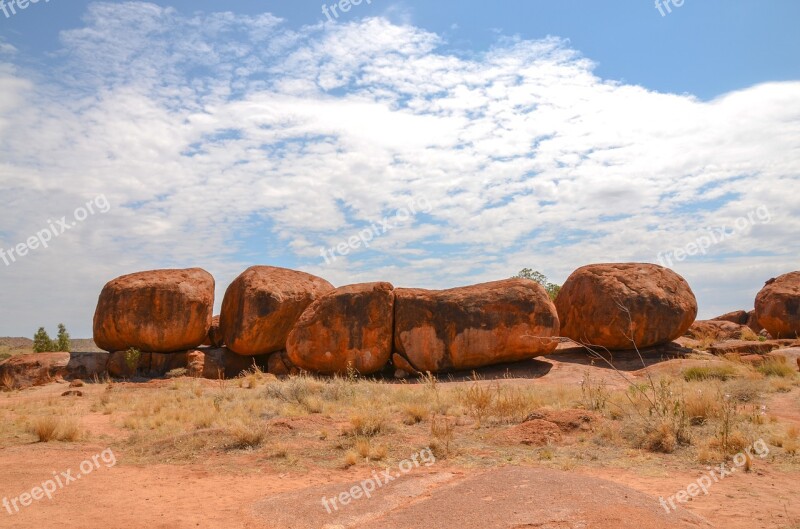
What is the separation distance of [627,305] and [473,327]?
188 inches

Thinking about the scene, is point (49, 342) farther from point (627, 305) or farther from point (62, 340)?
point (627, 305)

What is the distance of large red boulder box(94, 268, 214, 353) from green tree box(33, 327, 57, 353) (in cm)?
470

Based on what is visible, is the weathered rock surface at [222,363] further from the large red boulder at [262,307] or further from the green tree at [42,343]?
the green tree at [42,343]

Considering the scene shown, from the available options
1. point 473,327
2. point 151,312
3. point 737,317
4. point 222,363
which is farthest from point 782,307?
point 151,312

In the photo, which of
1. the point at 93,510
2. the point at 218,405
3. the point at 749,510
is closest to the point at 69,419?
the point at 218,405

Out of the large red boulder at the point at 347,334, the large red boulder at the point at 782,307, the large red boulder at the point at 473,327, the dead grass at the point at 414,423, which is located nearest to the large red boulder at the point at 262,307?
the large red boulder at the point at 347,334

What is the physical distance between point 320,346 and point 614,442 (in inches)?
425

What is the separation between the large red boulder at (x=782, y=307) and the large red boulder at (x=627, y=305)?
7.79 metres

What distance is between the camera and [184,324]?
19422 millimetres

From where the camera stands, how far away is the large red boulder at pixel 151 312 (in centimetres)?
1922

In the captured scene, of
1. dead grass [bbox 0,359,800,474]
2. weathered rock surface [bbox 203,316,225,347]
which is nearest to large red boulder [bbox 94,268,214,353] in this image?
weathered rock surface [bbox 203,316,225,347]

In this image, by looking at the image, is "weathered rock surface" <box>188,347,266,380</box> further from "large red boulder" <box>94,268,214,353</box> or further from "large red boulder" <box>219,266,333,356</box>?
"large red boulder" <box>94,268,214,353</box>

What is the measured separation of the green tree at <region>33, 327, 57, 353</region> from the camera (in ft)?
75.3

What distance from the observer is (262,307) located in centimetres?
1914
